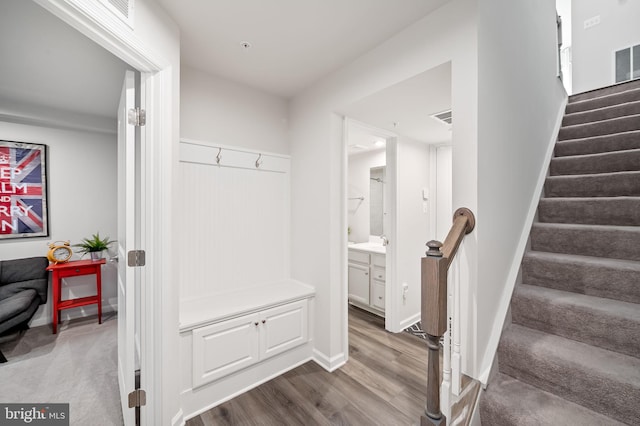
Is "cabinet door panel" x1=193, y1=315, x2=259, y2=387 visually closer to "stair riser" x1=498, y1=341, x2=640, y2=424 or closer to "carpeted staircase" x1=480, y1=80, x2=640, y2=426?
"carpeted staircase" x1=480, y1=80, x2=640, y2=426

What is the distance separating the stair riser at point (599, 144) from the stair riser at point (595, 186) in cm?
54

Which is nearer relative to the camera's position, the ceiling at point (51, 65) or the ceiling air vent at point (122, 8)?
the ceiling air vent at point (122, 8)

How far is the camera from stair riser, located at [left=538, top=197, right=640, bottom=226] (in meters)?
1.68

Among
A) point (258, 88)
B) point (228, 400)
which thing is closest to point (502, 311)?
point (228, 400)

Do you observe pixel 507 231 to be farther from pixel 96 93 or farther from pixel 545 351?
pixel 96 93

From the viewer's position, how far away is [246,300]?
2125 millimetres

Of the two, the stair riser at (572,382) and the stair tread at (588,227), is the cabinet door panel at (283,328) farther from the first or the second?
the stair tread at (588,227)

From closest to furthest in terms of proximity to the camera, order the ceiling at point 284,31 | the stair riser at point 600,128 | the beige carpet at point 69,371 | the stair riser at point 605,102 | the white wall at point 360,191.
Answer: the ceiling at point 284,31, the beige carpet at point 69,371, the stair riser at point 600,128, the stair riser at point 605,102, the white wall at point 360,191

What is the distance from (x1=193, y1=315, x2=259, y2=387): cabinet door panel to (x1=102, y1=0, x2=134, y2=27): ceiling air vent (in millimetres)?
1792

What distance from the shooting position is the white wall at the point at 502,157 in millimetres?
1384

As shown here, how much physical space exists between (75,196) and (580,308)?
4908 millimetres

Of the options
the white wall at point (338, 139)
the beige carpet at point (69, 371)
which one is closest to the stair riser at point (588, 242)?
the white wall at point (338, 139)

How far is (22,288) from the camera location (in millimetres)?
2725

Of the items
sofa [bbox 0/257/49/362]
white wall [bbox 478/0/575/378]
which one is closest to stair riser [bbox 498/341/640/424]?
white wall [bbox 478/0/575/378]
